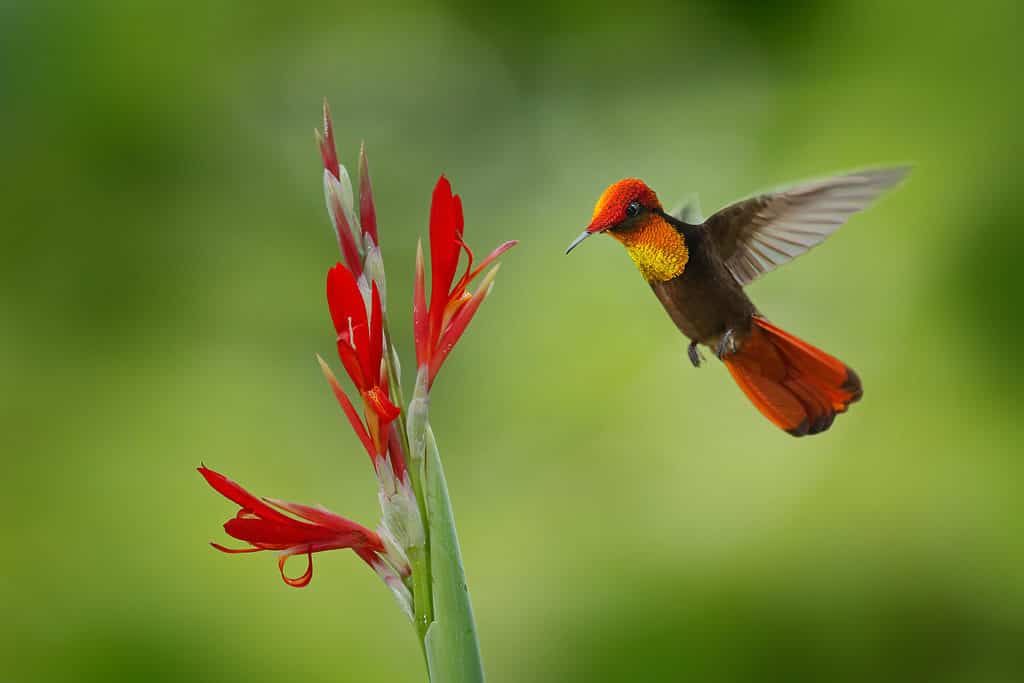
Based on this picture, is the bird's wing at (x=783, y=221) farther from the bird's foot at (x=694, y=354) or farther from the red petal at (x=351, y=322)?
the red petal at (x=351, y=322)

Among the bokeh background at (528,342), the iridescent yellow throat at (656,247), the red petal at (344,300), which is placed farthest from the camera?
the bokeh background at (528,342)

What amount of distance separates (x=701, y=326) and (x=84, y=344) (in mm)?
1511

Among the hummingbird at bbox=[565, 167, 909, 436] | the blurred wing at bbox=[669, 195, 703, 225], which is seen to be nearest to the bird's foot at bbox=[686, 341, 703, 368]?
the hummingbird at bbox=[565, 167, 909, 436]

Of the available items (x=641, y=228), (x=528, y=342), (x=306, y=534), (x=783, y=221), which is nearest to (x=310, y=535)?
(x=306, y=534)

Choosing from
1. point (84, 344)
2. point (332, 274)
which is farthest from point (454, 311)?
point (84, 344)

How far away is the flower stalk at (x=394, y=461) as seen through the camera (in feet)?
1.40

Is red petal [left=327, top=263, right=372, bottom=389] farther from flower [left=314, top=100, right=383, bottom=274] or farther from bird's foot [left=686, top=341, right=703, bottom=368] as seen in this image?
bird's foot [left=686, top=341, right=703, bottom=368]

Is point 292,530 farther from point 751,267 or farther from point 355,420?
point 751,267

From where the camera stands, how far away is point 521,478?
173 centimetres

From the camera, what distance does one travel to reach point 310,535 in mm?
462

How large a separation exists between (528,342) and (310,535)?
4.48ft

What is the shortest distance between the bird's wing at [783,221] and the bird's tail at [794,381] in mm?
59

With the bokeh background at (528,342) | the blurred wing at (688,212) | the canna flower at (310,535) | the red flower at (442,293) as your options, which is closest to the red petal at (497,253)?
the red flower at (442,293)

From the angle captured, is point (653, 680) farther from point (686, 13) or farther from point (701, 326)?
point (686, 13)
